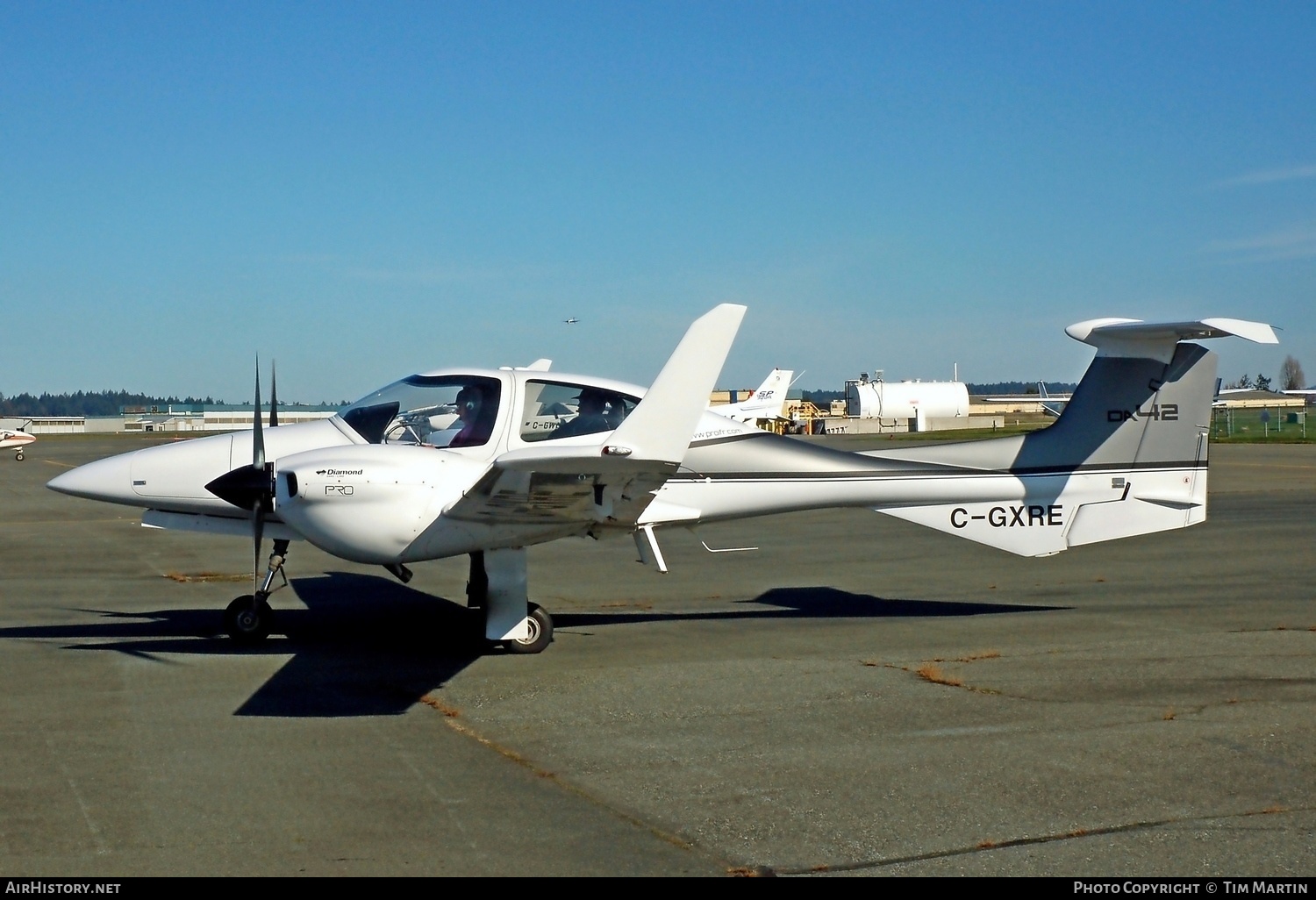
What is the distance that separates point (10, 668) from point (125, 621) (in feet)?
7.65

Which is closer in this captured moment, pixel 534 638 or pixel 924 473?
pixel 534 638

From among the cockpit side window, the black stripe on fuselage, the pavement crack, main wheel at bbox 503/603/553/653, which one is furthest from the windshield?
the pavement crack

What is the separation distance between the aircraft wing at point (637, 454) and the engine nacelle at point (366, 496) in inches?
9.4

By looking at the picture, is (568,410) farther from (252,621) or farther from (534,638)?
(252,621)

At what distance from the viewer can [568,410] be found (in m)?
9.58

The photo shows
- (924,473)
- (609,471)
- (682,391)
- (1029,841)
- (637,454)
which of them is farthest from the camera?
(924,473)

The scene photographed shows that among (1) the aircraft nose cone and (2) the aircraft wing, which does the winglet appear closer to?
(2) the aircraft wing

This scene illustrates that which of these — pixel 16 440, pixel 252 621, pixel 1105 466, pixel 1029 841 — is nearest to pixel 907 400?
pixel 16 440

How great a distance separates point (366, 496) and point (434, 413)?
147 cm

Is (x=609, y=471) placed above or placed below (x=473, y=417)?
below

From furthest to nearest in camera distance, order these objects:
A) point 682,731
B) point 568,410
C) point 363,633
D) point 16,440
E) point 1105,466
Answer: point 16,440, point 1105,466, point 363,633, point 568,410, point 682,731

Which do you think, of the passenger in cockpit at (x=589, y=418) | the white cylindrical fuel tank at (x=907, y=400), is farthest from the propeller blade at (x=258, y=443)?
the white cylindrical fuel tank at (x=907, y=400)

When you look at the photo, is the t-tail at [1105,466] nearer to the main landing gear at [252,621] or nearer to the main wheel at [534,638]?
the main wheel at [534,638]
